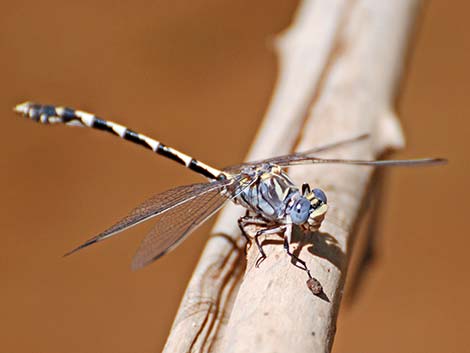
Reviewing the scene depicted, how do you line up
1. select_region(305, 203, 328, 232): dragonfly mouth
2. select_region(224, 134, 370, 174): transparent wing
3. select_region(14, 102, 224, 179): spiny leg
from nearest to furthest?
select_region(305, 203, 328, 232): dragonfly mouth < select_region(224, 134, 370, 174): transparent wing < select_region(14, 102, 224, 179): spiny leg

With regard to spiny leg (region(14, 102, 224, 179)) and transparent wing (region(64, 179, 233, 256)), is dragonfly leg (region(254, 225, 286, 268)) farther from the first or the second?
spiny leg (region(14, 102, 224, 179))

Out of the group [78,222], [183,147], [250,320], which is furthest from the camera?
[183,147]

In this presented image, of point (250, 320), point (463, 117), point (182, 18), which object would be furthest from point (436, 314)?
point (182, 18)

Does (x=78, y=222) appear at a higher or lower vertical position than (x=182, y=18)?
lower

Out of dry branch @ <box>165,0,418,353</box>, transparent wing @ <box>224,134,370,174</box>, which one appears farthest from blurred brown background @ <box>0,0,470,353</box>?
transparent wing @ <box>224,134,370,174</box>

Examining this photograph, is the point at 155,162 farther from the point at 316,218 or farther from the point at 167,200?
the point at 316,218

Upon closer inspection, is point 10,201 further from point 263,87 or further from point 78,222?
point 263,87

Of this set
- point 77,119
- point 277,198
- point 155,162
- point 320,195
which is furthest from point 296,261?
point 155,162

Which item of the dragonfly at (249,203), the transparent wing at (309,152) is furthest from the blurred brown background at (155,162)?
the dragonfly at (249,203)
